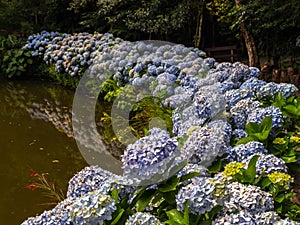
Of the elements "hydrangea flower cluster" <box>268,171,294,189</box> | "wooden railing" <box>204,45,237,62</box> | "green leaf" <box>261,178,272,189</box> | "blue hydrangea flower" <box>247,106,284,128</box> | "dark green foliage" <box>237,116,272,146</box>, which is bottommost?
"green leaf" <box>261,178,272,189</box>

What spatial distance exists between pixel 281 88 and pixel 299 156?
0.83 m

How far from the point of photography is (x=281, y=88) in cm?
295

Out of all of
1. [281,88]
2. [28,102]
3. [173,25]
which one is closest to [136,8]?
[173,25]

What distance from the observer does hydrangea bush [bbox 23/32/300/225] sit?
1.60 meters

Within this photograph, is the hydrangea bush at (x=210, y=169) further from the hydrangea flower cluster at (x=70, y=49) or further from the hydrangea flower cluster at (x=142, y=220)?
the hydrangea flower cluster at (x=70, y=49)

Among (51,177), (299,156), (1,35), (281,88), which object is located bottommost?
(51,177)

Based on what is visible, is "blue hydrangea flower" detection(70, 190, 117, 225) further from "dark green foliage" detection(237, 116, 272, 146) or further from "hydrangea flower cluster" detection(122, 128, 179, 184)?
"dark green foliage" detection(237, 116, 272, 146)

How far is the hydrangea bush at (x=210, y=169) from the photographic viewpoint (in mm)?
1599

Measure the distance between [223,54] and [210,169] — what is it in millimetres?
7729

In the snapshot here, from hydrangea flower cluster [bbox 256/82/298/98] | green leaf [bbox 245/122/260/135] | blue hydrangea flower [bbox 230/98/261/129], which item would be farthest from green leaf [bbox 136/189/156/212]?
hydrangea flower cluster [bbox 256/82/298/98]

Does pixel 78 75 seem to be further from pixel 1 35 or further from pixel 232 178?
pixel 232 178

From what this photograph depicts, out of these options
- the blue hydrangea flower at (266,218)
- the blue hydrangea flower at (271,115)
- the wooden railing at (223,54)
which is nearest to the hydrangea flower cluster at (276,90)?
the blue hydrangea flower at (271,115)

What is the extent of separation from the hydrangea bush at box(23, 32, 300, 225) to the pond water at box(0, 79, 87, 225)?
139 cm

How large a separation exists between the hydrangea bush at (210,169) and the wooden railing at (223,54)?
562 cm
